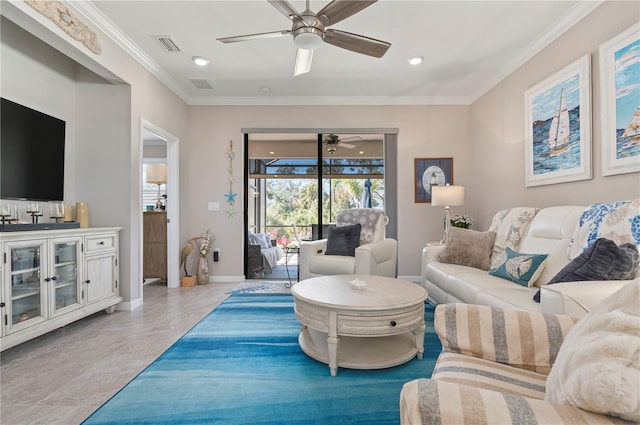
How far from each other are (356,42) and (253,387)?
95.3 inches

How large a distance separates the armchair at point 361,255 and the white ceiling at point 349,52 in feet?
5.57

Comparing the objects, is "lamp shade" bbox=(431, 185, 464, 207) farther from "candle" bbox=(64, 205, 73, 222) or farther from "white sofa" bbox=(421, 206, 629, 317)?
"candle" bbox=(64, 205, 73, 222)

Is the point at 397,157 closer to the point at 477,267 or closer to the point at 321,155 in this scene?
the point at 321,155

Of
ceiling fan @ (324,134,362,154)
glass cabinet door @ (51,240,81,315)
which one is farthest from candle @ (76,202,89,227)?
ceiling fan @ (324,134,362,154)

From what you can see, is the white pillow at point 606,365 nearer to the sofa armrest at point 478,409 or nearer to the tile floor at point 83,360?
the sofa armrest at point 478,409

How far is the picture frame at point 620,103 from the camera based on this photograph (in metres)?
2.10

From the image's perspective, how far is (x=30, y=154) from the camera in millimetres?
2594

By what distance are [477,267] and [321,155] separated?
279cm

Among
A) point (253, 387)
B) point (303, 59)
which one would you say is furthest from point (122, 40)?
point (253, 387)

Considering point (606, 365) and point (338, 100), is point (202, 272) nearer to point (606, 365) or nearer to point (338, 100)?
point (338, 100)

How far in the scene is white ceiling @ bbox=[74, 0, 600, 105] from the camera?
258 cm

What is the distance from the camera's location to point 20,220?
8.52 feet

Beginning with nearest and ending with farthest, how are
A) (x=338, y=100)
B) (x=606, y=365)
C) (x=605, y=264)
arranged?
(x=606, y=365) < (x=605, y=264) < (x=338, y=100)

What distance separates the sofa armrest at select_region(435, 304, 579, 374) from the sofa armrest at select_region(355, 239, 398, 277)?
1967mm
